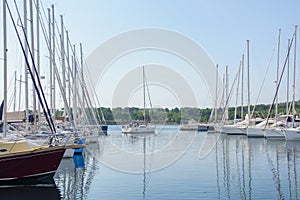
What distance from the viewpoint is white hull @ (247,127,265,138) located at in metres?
65.2

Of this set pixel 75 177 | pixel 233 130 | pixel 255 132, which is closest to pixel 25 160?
pixel 75 177

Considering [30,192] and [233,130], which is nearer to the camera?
[30,192]

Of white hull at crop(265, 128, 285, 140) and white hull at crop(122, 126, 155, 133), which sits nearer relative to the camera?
white hull at crop(265, 128, 285, 140)

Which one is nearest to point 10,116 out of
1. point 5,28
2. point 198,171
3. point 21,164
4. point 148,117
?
point 5,28

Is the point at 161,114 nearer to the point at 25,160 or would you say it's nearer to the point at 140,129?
the point at 140,129

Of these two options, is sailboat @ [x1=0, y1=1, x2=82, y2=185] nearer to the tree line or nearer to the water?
the water

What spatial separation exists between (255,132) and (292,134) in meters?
11.3

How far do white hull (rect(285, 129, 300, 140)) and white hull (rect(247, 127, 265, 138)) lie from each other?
976 cm

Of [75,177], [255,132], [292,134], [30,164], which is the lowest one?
[75,177]

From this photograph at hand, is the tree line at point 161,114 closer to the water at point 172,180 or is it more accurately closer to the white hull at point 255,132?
the white hull at point 255,132

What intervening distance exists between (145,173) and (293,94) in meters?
40.5

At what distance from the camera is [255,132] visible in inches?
2586

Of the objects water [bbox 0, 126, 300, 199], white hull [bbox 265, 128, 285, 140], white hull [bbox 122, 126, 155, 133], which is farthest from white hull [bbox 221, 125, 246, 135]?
water [bbox 0, 126, 300, 199]

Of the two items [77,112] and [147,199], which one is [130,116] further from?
[147,199]
